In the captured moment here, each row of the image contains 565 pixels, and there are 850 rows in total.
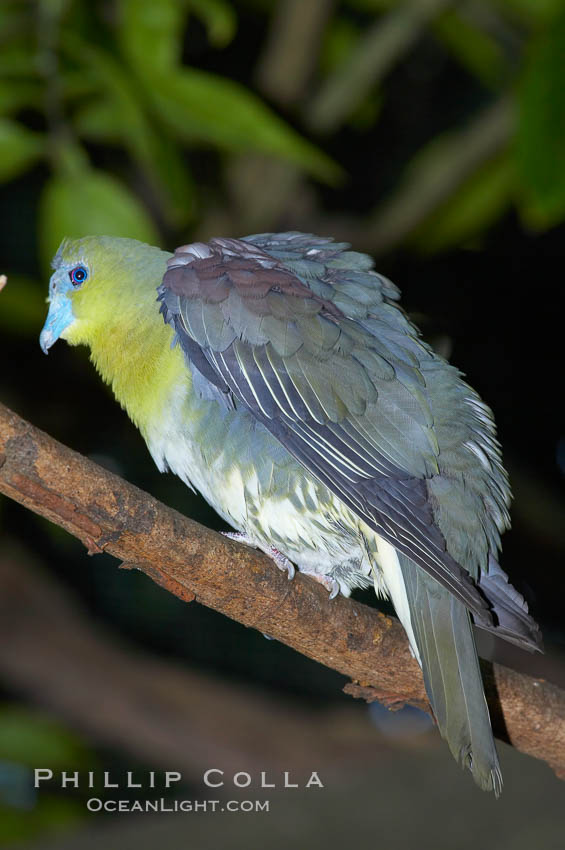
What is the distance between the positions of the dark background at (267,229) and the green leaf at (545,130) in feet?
1.23

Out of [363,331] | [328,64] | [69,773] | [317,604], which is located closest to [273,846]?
[69,773]

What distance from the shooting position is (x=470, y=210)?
2729mm

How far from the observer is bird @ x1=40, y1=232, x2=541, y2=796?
126 centimetres

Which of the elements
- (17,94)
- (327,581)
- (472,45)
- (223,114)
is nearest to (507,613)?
(327,581)

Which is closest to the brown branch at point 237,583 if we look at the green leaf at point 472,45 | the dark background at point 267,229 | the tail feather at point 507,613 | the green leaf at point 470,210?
the tail feather at point 507,613

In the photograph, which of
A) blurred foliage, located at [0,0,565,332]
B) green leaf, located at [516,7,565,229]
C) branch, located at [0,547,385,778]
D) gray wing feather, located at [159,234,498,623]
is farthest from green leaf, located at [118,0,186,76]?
branch, located at [0,547,385,778]

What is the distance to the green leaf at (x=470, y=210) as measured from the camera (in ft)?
8.82

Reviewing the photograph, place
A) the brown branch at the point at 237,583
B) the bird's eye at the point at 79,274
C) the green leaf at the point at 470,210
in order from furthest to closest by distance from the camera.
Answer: the green leaf at the point at 470,210
the bird's eye at the point at 79,274
the brown branch at the point at 237,583

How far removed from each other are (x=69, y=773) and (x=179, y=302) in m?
2.00

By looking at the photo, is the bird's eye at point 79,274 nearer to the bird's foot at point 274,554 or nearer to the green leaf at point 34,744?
the bird's foot at point 274,554

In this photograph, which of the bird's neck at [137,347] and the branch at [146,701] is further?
the branch at [146,701]

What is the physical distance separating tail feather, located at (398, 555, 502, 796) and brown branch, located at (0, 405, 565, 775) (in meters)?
0.14

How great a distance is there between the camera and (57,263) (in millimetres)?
1527

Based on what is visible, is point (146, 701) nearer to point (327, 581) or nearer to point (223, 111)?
point (327, 581)
